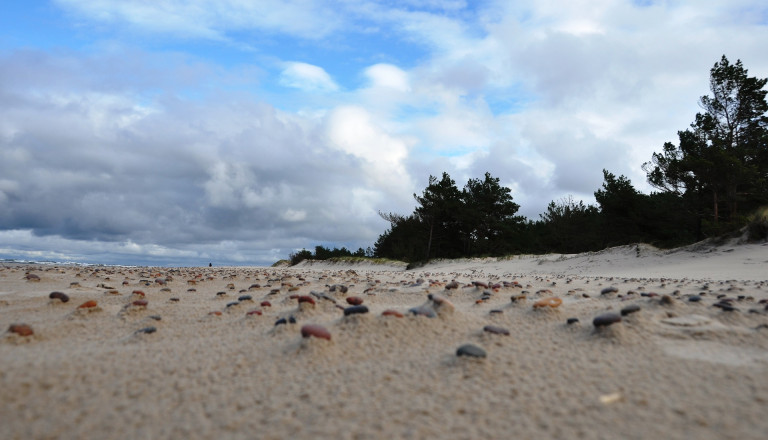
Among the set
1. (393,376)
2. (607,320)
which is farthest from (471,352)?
(607,320)

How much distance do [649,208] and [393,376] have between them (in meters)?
28.1

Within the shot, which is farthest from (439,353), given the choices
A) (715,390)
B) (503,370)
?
(715,390)

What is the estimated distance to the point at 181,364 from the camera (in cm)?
258

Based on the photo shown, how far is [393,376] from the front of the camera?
7.66 feet

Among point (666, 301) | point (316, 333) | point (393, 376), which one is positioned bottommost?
point (393, 376)

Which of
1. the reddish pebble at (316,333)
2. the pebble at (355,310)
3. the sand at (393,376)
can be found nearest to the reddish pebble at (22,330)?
the sand at (393,376)

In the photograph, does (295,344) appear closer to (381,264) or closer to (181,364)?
(181,364)

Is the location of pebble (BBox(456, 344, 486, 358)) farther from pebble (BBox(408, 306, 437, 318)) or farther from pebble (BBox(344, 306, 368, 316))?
pebble (BBox(344, 306, 368, 316))

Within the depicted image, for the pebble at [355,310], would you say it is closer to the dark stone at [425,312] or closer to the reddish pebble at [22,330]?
the dark stone at [425,312]

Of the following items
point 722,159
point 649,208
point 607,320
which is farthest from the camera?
point 649,208

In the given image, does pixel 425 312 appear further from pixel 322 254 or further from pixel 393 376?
pixel 322 254

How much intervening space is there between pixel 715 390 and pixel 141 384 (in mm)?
2937

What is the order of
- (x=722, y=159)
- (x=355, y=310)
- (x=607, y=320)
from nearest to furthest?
(x=607, y=320)
(x=355, y=310)
(x=722, y=159)

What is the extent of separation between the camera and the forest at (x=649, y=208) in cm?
1980
